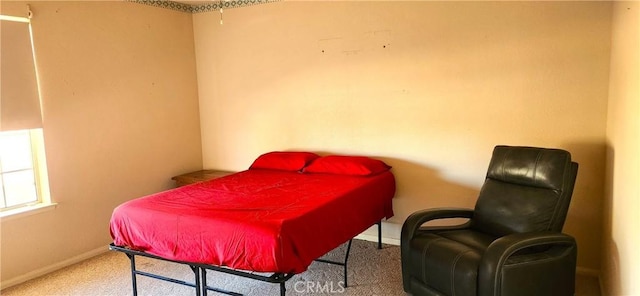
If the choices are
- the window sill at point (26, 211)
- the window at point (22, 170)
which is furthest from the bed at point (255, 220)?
the window at point (22, 170)

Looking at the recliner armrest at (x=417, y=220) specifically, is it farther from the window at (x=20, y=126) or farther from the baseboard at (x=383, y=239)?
the window at (x=20, y=126)

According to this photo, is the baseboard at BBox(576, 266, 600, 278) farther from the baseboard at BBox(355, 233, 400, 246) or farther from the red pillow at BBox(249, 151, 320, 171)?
the red pillow at BBox(249, 151, 320, 171)

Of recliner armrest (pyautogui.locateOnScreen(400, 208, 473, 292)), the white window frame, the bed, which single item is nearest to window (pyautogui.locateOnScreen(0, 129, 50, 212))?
the white window frame

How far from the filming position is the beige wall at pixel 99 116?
3320 mm

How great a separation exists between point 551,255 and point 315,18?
277cm

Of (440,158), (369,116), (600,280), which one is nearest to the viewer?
(600,280)

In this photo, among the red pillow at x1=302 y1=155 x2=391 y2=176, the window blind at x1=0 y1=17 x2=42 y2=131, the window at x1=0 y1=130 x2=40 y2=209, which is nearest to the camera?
the window blind at x1=0 y1=17 x2=42 y2=131

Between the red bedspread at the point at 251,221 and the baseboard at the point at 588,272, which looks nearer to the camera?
the red bedspread at the point at 251,221

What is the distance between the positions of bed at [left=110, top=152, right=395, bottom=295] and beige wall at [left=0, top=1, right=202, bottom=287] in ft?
3.55

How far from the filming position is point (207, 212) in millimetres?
2496

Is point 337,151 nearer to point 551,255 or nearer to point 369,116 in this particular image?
point 369,116

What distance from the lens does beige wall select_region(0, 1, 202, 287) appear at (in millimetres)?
3320

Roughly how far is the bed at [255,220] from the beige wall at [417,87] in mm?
505

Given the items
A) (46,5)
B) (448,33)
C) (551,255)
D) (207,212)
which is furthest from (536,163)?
(46,5)
